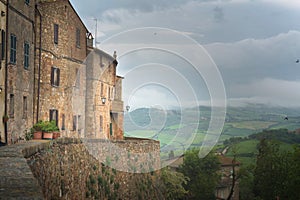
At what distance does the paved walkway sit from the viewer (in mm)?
4680

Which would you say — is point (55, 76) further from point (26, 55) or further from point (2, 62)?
point (2, 62)

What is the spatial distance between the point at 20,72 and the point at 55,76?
204 inches

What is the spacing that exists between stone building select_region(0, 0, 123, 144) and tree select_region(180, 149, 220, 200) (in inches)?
563

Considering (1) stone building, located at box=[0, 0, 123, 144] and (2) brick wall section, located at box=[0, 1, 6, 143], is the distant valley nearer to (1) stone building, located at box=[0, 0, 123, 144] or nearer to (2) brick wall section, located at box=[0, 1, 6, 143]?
(1) stone building, located at box=[0, 0, 123, 144]

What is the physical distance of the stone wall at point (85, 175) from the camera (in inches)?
408

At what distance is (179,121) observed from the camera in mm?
29562

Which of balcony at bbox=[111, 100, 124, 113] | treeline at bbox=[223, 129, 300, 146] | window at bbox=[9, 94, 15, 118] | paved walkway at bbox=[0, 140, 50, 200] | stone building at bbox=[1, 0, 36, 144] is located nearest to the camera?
paved walkway at bbox=[0, 140, 50, 200]

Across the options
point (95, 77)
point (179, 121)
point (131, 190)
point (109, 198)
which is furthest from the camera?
point (95, 77)

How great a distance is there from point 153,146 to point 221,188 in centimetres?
3245

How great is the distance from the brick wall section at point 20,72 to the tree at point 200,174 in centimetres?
2694

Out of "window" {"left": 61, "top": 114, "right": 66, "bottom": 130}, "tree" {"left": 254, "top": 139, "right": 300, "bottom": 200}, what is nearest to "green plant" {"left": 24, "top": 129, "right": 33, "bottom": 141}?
"window" {"left": 61, "top": 114, "right": 66, "bottom": 130}

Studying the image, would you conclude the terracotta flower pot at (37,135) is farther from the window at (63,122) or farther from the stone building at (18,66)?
the window at (63,122)

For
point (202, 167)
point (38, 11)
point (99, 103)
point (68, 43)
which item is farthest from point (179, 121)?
point (202, 167)

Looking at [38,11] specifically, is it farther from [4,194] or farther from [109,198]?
[4,194]
